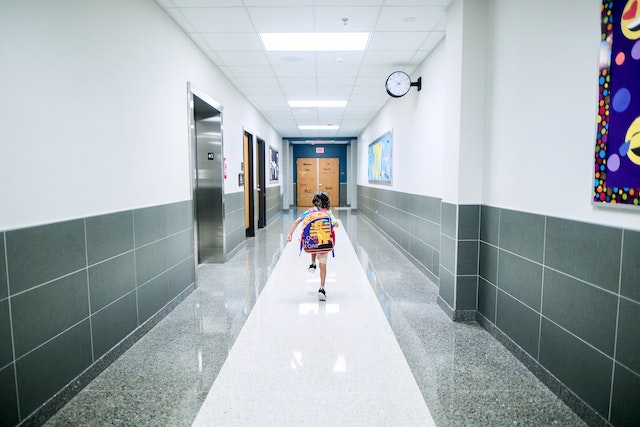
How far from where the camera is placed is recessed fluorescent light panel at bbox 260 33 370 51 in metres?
4.82

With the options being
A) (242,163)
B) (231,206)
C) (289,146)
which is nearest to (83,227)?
(231,206)

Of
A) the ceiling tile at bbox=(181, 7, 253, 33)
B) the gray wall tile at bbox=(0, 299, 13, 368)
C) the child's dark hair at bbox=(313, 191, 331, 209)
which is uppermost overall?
the ceiling tile at bbox=(181, 7, 253, 33)

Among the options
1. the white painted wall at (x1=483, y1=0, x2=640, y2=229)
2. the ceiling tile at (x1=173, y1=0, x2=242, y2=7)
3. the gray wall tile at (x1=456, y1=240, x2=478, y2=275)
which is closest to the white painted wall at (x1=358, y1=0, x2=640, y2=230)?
the white painted wall at (x1=483, y1=0, x2=640, y2=229)

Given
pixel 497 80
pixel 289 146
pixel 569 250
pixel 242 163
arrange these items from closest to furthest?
pixel 569 250 → pixel 497 80 → pixel 242 163 → pixel 289 146

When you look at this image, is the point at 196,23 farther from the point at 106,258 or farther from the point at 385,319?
the point at 385,319

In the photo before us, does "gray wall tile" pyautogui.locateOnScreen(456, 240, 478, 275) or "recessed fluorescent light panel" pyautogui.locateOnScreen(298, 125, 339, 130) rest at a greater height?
"recessed fluorescent light panel" pyautogui.locateOnScreen(298, 125, 339, 130)

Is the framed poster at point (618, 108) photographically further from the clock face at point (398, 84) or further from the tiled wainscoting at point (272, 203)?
the tiled wainscoting at point (272, 203)

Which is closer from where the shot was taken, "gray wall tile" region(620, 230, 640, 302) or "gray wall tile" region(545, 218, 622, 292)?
"gray wall tile" region(620, 230, 640, 302)

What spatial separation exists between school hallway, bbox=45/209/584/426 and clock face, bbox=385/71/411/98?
9.62 feet

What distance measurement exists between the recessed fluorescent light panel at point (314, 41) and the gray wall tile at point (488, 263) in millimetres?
2882

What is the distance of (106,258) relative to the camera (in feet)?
9.73

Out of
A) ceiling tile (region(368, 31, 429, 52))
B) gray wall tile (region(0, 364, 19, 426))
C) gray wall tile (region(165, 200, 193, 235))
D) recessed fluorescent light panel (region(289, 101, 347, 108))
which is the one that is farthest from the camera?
recessed fluorescent light panel (region(289, 101, 347, 108))

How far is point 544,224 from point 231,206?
5.12 metres

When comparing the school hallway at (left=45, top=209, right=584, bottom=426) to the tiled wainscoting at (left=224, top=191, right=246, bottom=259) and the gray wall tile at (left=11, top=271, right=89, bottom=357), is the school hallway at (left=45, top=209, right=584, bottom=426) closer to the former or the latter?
the gray wall tile at (left=11, top=271, right=89, bottom=357)
